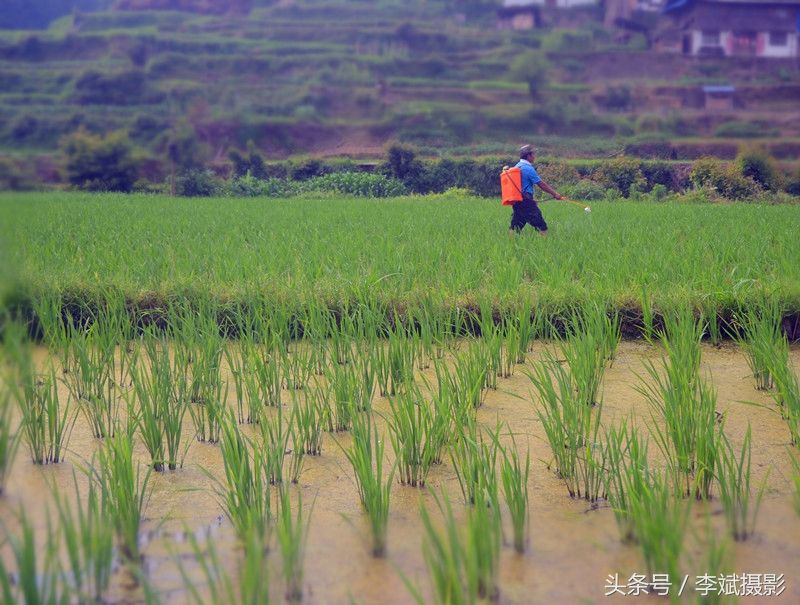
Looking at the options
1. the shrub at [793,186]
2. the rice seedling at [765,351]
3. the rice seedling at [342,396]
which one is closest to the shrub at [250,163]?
the shrub at [793,186]

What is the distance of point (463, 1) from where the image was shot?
1585 inches

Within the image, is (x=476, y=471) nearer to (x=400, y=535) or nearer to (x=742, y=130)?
(x=400, y=535)

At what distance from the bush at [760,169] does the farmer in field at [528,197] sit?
239 inches

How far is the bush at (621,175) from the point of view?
11.6m

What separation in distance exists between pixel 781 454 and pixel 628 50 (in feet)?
98.3

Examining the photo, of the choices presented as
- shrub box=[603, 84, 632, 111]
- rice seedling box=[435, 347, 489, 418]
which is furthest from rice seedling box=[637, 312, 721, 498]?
shrub box=[603, 84, 632, 111]

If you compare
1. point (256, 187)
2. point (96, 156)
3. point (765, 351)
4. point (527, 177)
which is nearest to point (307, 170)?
point (256, 187)

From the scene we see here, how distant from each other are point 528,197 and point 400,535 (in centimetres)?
454

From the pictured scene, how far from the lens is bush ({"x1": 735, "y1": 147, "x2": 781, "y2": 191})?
35.2ft

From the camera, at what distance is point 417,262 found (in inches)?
174

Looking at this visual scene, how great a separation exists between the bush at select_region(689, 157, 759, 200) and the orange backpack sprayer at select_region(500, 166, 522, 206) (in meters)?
6.33

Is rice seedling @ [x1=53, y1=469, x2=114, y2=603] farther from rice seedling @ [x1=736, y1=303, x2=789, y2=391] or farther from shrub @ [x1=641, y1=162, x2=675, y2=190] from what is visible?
shrub @ [x1=641, y1=162, x2=675, y2=190]

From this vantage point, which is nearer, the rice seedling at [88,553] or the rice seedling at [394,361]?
the rice seedling at [88,553]

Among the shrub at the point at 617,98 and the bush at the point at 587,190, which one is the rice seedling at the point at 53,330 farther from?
the shrub at the point at 617,98
